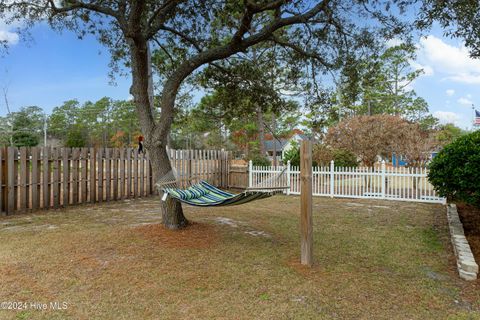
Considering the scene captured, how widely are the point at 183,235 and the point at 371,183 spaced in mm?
6730

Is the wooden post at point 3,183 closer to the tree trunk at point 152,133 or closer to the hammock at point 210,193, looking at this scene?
the tree trunk at point 152,133

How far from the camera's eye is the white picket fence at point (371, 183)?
856cm

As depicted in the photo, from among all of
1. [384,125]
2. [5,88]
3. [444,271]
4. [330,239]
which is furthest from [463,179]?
[5,88]

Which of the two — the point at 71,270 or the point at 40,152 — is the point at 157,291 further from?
Result: the point at 40,152

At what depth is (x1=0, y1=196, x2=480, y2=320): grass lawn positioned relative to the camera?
2.45m

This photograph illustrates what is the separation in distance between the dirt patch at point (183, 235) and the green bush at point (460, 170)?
3374 mm

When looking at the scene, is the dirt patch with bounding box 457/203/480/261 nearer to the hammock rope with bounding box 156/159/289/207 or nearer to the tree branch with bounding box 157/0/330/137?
the hammock rope with bounding box 156/159/289/207

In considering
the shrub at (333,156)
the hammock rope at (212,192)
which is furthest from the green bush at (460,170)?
the shrub at (333,156)

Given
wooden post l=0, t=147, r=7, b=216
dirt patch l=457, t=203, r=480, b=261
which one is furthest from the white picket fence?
wooden post l=0, t=147, r=7, b=216

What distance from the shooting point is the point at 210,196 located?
4.31 m

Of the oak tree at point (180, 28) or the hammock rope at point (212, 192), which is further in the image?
the oak tree at point (180, 28)

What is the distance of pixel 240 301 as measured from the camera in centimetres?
255

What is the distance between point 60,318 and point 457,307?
119 inches

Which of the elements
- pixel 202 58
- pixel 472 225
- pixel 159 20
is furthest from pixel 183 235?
pixel 472 225
